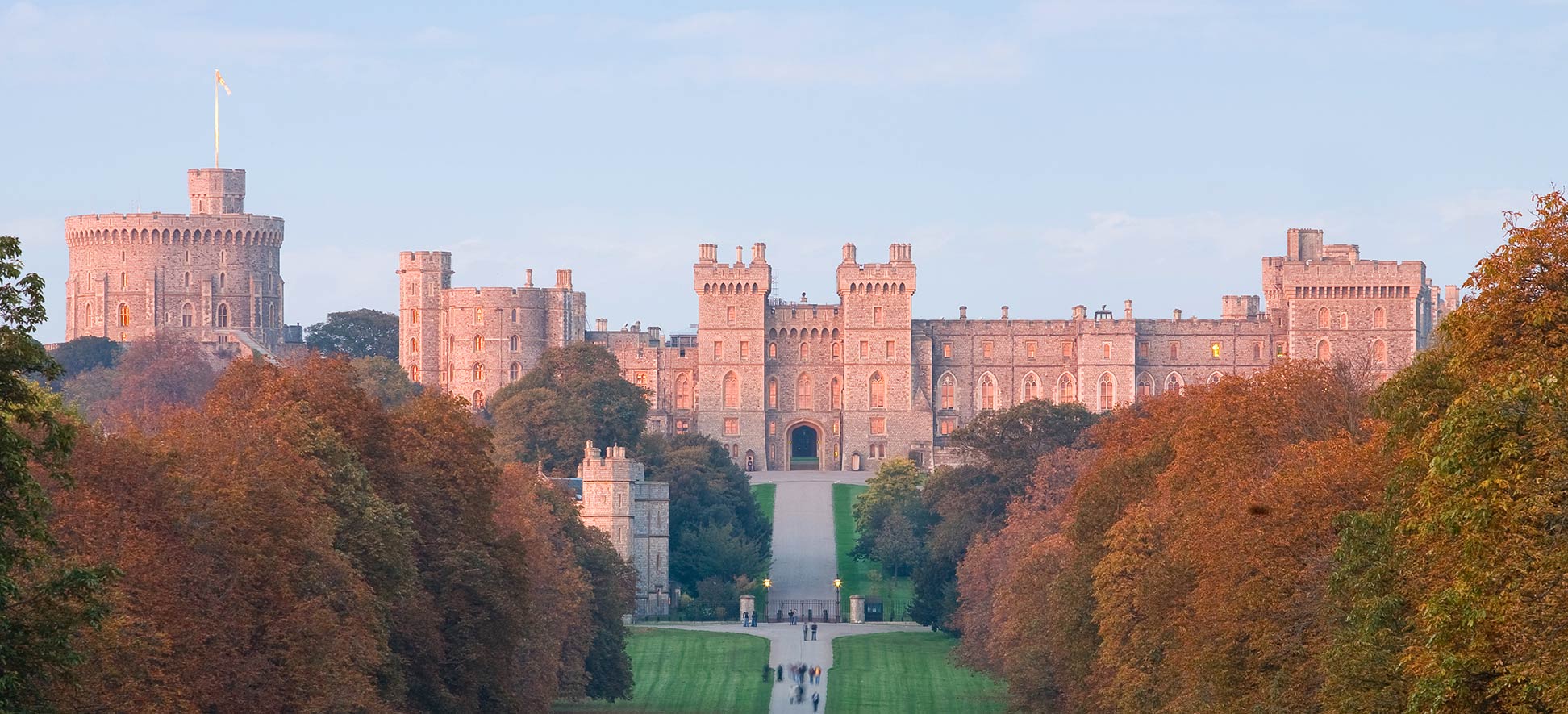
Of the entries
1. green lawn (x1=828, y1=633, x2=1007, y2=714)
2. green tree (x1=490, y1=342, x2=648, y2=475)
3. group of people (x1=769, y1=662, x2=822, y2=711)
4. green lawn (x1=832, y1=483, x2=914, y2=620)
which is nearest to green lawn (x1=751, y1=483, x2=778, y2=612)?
green lawn (x1=832, y1=483, x2=914, y2=620)

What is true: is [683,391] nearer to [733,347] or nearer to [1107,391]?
[733,347]

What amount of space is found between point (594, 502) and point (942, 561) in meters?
8.73

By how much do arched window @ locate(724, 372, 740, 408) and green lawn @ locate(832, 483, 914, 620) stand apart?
15.3 meters

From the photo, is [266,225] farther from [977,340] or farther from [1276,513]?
[1276,513]

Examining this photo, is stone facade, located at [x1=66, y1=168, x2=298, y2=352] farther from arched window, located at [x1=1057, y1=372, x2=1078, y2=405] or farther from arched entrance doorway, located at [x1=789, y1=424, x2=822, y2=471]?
arched window, located at [x1=1057, y1=372, x2=1078, y2=405]

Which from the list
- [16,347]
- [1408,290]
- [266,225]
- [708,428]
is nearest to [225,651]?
[16,347]

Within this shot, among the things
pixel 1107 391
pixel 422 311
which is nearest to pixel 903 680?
pixel 1107 391

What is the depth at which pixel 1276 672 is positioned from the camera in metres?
26.0

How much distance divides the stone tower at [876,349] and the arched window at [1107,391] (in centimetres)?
705

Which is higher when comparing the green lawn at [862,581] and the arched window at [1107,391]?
the arched window at [1107,391]

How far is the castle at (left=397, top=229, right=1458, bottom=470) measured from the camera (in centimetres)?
10006

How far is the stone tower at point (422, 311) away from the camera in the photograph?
104375 mm

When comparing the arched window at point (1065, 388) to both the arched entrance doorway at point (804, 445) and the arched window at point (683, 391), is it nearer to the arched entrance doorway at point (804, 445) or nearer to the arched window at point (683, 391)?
the arched entrance doorway at point (804, 445)

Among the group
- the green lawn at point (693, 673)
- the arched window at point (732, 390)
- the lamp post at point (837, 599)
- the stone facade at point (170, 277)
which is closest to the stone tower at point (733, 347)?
the arched window at point (732, 390)
